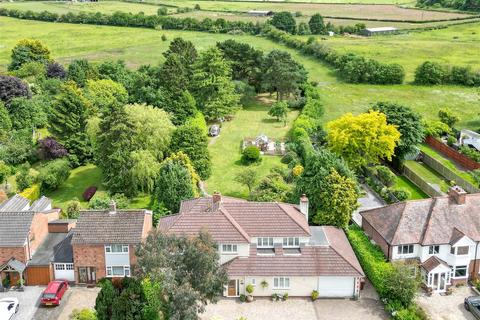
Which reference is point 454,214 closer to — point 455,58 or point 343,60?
point 343,60

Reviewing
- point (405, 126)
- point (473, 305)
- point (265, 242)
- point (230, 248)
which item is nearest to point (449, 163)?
point (405, 126)

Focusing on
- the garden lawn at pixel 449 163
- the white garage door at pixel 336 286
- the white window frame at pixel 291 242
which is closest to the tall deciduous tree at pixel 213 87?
the garden lawn at pixel 449 163

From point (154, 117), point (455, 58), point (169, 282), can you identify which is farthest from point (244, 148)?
point (455, 58)

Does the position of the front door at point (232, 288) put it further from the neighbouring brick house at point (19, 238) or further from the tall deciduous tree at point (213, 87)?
the tall deciduous tree at point (213, 87)

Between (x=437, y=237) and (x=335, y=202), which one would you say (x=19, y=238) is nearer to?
(x=335, y=202)

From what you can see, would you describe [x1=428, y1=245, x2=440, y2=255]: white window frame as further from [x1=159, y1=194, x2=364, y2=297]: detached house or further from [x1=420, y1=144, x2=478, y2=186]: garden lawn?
[x1=420, y1=144, x2=478, y2=186]: garden lawn

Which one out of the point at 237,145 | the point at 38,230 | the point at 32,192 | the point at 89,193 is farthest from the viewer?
the point at 237,145
